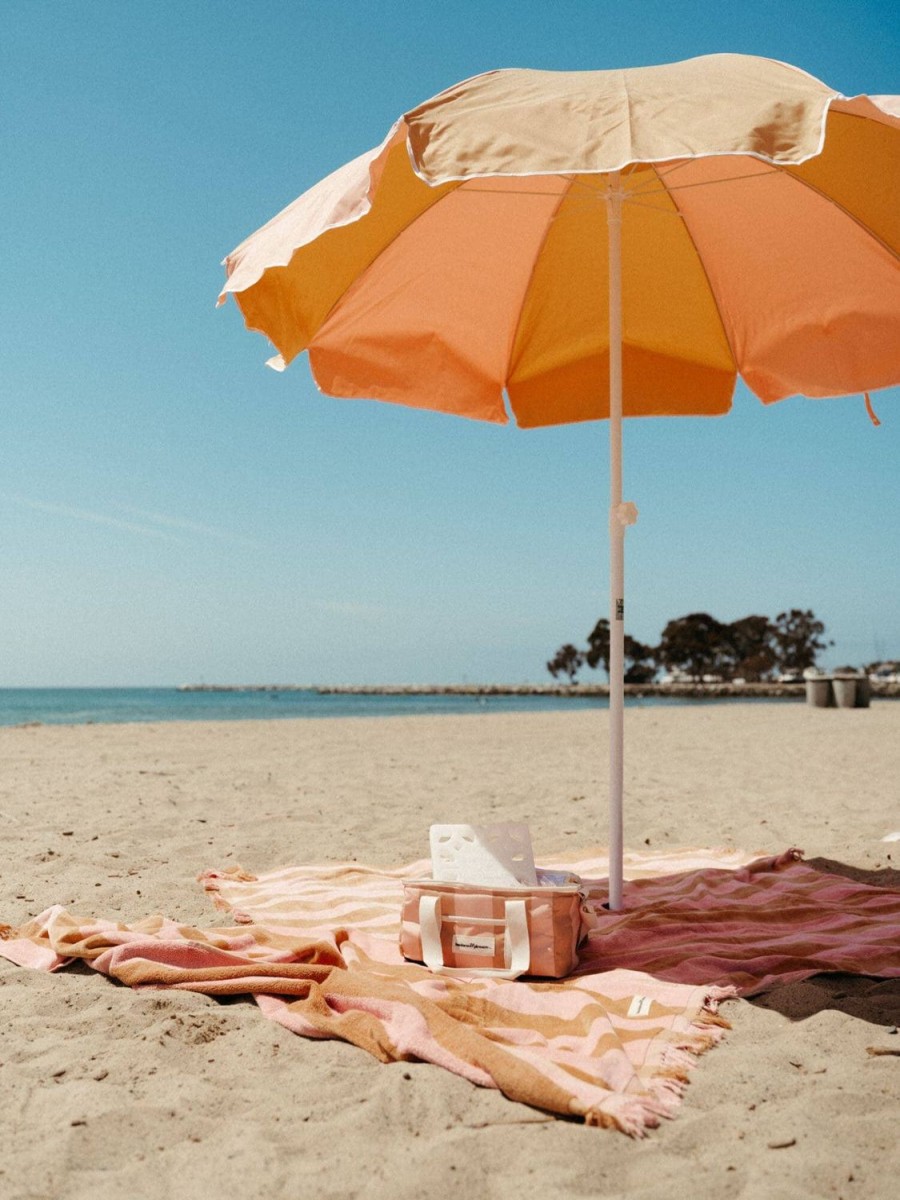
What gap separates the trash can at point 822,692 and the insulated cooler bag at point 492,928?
17.2 m

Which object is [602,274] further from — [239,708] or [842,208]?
[239,708]

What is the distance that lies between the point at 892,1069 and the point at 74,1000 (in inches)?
91.3

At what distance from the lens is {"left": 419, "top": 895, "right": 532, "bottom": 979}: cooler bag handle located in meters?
2.90

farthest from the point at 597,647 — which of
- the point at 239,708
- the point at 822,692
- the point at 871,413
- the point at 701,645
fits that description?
the point at 871,413

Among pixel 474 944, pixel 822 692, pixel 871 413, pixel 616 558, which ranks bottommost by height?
pixel 474 944

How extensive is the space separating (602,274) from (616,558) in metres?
1.70

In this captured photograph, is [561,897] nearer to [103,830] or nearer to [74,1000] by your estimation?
[74,1000]

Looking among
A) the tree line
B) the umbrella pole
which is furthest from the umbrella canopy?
the tree line

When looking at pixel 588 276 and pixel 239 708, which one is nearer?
pixel 588 276

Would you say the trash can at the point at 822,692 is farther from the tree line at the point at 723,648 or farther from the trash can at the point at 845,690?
the tree line at the point at 723,648

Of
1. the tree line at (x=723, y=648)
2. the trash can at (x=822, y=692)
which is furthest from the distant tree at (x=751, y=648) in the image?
the trash can at (x=822, y=692)

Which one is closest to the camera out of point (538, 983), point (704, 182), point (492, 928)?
point (538, 983)

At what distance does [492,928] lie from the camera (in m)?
2.97

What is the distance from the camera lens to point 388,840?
5344mm
